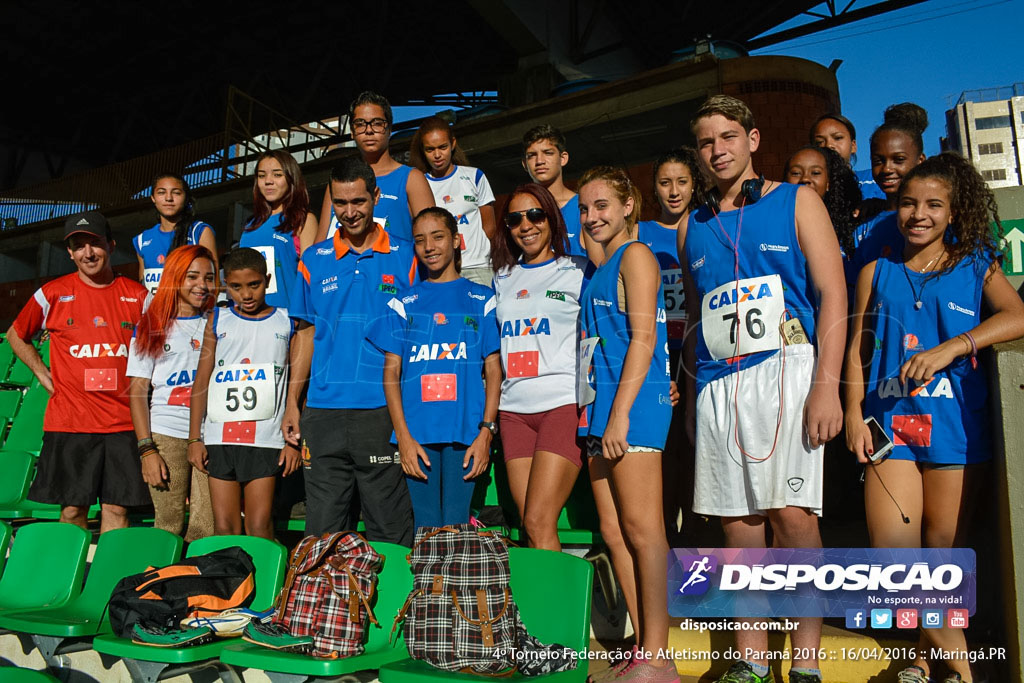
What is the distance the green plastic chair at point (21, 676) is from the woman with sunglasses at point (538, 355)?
5.11 feet

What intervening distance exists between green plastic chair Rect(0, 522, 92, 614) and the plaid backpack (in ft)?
4.33

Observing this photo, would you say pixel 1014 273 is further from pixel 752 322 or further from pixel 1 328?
pixel 1 328

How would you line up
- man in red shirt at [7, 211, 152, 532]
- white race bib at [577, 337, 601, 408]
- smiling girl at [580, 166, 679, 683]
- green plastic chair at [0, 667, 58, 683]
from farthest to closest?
man in red shirt at [7, 211, 152, 532] → white race bib at [577, 337, 601, 408] → smiling girl at [580, 166, 679, 683] → green plastic chair at [0, 667, 58, 683]

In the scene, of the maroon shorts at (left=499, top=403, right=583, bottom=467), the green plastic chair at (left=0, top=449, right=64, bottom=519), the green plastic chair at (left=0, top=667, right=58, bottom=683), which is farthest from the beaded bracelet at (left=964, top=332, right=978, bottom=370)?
the green plastic chair at (left=0, top=449, right=64, bottom=519)

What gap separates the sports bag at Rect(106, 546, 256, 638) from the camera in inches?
113

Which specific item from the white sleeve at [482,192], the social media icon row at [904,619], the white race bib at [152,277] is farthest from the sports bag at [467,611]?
the white race bib at [152,277]

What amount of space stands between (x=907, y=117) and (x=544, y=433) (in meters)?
2.27

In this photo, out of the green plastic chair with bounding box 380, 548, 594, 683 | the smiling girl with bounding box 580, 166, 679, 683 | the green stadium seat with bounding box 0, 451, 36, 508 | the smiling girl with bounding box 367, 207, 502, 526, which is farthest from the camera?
the green stadium seat with bounding box 0, 451, 36, 508

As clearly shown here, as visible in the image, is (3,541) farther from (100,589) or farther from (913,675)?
(913,675)

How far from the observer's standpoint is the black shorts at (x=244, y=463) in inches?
138

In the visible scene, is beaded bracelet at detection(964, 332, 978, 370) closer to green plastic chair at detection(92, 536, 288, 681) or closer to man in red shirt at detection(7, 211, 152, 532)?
green plastic chair at detection(92, 536, 288, 681)

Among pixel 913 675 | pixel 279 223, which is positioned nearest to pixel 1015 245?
pixel 913 675

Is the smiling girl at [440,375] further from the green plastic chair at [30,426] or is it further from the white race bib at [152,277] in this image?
the green plastic chair at [30,426]

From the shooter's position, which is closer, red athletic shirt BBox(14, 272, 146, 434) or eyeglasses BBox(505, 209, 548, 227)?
eyeglasses BBox(505, 209, 548, 227)
